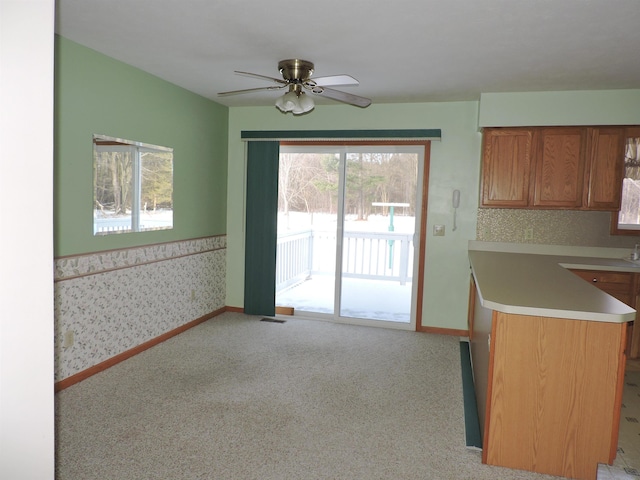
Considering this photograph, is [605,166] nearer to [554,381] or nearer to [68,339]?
[554,381]

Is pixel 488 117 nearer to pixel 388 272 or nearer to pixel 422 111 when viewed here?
pixel 422 111

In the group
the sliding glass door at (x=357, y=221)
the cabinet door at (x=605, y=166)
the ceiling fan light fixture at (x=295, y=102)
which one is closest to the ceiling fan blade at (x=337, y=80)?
the ceiling fan light fixture at (x=295, y=102)

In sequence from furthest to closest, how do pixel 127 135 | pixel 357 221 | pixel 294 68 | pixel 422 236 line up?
pixel 357 221 → pixel 422 236 → pixel 127 135 → pixel 294 68

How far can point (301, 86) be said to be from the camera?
10.9ft

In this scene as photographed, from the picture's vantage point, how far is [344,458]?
250 cm

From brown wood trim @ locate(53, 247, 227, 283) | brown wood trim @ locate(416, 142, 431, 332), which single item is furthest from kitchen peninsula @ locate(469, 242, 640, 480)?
brown wood trim @ locate(53, 247, 227, 283)

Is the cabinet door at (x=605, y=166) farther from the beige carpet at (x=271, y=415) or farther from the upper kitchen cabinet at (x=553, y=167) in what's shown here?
the beige carpet at (x=271, y=415)

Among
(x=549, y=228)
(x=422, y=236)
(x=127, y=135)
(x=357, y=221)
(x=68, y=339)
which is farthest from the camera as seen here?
(x=357, y=221)

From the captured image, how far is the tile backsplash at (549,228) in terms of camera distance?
4.44 m

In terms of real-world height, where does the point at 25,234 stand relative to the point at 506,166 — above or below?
below

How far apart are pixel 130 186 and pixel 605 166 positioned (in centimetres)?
412

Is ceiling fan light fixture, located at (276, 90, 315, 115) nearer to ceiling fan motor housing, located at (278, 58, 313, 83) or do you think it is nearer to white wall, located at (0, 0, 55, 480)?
ceiling fan motor housing, located at (278, 58, 313, 83)

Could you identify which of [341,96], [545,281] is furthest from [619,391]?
[341,96]

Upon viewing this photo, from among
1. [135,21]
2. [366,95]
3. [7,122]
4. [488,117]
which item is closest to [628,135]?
[488,117]
